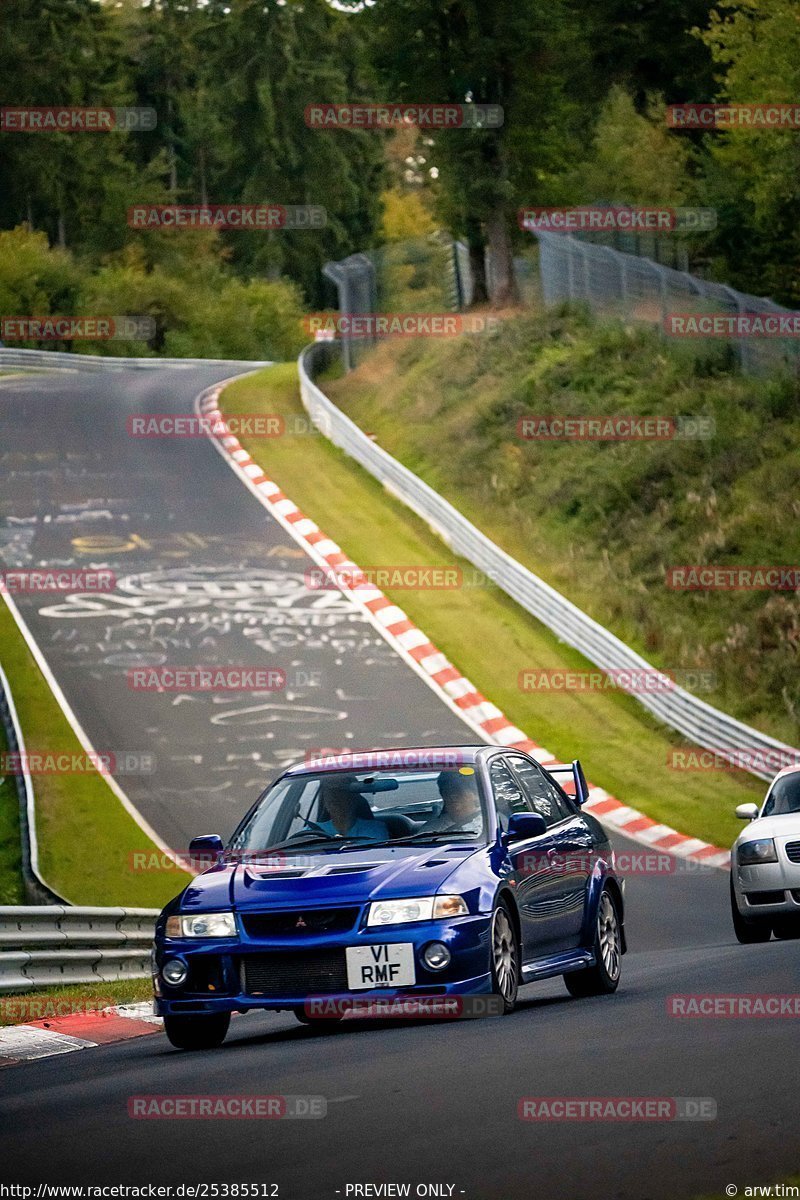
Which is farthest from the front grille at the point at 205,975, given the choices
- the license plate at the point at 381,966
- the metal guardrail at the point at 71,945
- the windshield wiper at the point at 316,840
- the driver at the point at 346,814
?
the metal guardrail at the point at 71,945

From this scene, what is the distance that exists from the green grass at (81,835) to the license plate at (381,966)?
10260 mm

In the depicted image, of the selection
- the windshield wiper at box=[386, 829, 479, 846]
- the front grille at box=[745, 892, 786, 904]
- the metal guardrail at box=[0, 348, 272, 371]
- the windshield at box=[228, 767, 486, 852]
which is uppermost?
the windshield at box=[228, 767, 486, 852]

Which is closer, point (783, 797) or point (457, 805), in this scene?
point (457, 805)

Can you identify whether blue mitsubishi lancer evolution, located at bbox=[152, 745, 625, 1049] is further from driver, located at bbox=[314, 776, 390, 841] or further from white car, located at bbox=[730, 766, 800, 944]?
white car, located at bbox=[730, 766, 800, 944]

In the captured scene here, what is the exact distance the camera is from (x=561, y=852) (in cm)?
1106

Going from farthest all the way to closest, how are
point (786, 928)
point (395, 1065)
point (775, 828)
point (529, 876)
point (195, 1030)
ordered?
point (786, 928), point (775, 828), point (529, 876), point (195, 1030), point (395, 1065)

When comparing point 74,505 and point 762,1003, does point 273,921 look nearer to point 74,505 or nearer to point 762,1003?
point 762,1003

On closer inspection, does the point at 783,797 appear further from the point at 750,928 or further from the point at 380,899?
the point at 380,899

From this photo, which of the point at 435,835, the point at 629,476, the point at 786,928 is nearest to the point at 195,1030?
the point at 435,835

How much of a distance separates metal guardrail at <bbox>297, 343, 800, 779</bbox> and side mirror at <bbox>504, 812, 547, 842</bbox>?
13385 mm

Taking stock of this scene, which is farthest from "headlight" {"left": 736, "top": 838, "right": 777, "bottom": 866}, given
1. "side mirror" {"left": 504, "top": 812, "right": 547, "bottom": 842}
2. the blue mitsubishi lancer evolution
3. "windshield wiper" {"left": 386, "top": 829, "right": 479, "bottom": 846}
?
"windshield wiper" {"left": 386, "top": 829, "right": 479, "bottom": 846}

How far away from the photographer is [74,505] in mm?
37531

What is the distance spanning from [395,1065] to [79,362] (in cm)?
5876

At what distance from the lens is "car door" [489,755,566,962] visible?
10.4m
